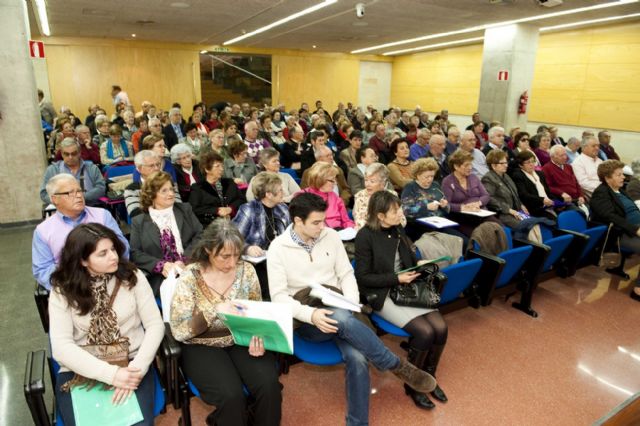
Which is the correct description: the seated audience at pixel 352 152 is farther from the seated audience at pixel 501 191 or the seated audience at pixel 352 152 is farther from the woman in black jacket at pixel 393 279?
the woman in black jacket at pixel 393 279

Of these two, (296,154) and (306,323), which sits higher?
(296,154)

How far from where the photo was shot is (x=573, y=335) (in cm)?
336

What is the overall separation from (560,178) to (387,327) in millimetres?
4024

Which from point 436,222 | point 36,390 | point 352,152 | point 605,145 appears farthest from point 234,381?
point 605,145

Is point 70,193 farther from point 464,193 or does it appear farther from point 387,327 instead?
point 464,193

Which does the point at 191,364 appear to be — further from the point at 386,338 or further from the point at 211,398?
the point at 386,338

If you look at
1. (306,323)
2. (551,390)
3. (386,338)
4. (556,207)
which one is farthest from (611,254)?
(306,323)

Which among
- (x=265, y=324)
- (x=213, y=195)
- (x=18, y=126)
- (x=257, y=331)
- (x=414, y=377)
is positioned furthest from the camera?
(x=18, y=126)

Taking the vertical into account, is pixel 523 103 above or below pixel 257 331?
above

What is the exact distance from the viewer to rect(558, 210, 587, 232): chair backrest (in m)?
4.07

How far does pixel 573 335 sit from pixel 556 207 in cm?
217

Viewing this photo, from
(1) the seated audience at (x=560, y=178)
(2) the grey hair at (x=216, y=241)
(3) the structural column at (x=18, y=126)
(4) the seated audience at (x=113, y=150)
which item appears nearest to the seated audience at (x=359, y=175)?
A: (1) the seated audience at (x=560, y=178)

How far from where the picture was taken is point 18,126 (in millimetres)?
5438

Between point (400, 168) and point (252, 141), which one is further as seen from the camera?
point (252, 141)
